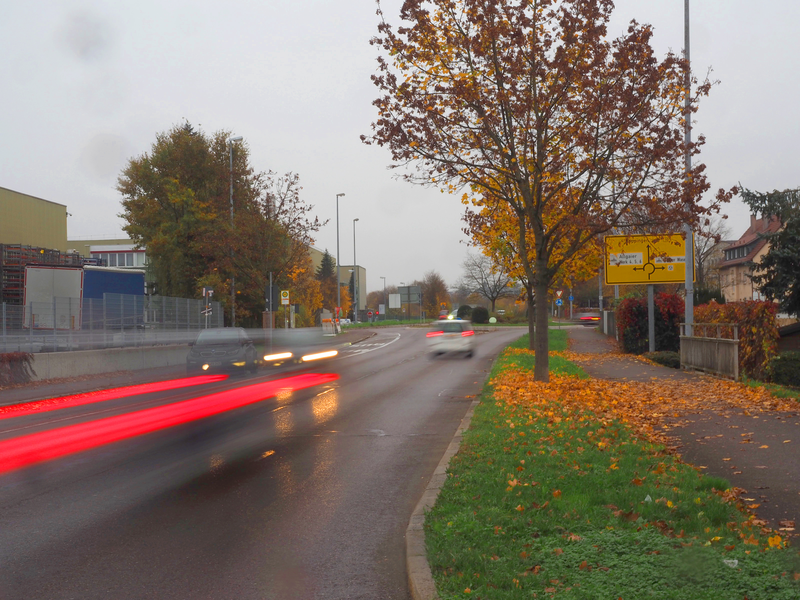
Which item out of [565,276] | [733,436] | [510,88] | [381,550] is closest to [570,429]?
[733,436]

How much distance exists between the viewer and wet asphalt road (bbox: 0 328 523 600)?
476cm

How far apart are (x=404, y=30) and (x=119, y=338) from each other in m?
15.5

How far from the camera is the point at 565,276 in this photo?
27.3 metres

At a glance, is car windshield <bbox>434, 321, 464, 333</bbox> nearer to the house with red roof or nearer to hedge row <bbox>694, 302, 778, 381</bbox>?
hedge row <bbox>694, 302, 778, 381</bbox>

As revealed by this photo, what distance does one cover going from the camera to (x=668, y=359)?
23.3 metres

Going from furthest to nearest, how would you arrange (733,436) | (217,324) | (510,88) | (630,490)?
(217,324) < (510,88) < (733,436) < (630,490)

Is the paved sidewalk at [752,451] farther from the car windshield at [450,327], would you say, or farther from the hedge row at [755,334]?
the car windshield at [450,327]

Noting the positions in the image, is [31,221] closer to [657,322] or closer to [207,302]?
[207,302]

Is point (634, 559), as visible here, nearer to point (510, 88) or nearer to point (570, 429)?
point (570, 429)

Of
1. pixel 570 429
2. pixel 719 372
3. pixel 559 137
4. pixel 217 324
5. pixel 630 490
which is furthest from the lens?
pixel 217 324

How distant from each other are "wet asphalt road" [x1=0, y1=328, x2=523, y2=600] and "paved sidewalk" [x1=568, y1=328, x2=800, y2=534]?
3045 millimetres

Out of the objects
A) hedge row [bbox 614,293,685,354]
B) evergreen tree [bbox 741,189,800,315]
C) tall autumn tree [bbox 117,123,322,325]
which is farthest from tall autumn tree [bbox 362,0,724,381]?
tall autumn tree [bbox 117,123,322,325]

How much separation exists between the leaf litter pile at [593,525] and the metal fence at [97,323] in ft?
50.5

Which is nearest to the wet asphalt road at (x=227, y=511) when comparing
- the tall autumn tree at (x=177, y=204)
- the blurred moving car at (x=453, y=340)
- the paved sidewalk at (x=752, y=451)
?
the paved sidewalk at (x=752, y=451)
